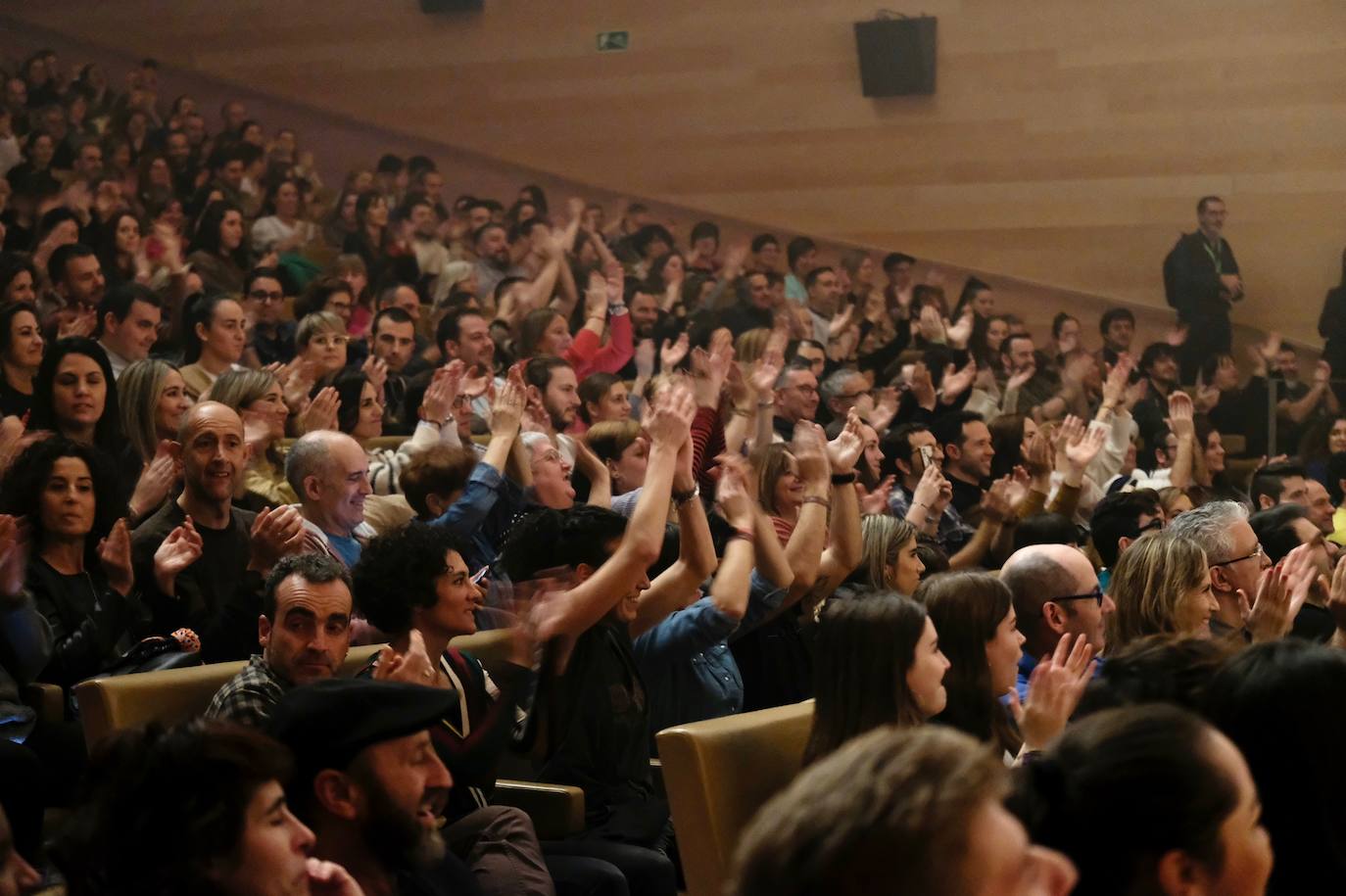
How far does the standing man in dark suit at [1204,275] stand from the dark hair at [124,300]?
20.2 ft

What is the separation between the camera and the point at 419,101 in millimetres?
11312

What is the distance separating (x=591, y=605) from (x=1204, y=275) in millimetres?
7802

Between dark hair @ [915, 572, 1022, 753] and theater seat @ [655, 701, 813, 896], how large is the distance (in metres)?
0.36

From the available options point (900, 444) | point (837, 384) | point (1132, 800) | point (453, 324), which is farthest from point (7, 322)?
point (1132, 800)

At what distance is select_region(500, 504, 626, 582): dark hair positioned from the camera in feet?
9.18

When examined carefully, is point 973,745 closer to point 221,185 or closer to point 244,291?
point 244,291

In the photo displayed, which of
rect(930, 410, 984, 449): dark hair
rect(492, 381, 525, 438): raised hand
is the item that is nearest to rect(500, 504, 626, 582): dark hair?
rect(492, 381, 525, 438): raised hand

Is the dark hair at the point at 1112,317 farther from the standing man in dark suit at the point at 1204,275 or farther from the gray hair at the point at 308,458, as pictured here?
the gray hair at the point at 308,458

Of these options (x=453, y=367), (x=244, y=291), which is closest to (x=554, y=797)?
(x=453, y=367)

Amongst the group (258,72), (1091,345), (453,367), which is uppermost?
(258,72)

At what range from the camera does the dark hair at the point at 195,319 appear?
4828 millimetres

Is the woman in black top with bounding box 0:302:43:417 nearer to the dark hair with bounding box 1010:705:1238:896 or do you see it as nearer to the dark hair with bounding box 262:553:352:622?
the dark hair with bounding box 262:553:352:622

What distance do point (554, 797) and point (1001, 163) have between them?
8442 millimetres

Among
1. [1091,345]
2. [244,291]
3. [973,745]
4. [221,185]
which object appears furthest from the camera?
[1091,345]
